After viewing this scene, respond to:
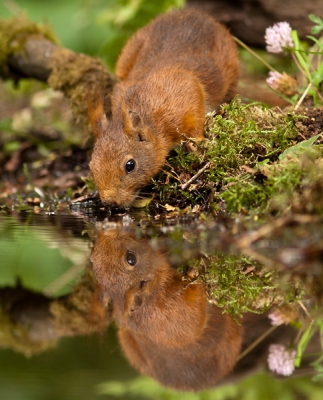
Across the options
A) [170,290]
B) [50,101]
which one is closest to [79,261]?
[170,290]

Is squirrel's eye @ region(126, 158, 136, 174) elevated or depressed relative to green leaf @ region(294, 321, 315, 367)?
depressed

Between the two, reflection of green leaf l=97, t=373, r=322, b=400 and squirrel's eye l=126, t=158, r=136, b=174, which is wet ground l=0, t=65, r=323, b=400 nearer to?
reflection of green leaf l=97, t=373, r=322, b=400

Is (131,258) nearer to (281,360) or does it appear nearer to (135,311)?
(135,311)

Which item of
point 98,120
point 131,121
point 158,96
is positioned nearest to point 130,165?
point 131,121

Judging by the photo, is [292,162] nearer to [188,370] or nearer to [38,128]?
[188,370]

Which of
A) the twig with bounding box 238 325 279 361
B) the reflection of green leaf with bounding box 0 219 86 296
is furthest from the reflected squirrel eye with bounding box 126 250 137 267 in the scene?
the twig with bounding box 238 325 279 361
